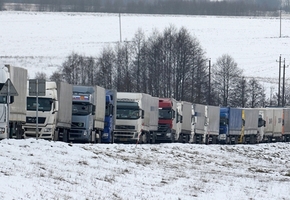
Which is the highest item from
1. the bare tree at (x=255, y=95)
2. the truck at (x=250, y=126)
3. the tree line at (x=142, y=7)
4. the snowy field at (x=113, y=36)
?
the tree line at (x=142, y=7)

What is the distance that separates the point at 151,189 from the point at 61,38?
116m

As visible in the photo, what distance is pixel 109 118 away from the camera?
4588 centimetres

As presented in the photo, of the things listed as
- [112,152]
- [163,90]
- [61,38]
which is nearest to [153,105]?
[112,152]

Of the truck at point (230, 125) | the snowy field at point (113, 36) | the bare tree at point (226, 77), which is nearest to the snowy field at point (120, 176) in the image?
the truck at point (230, 125)

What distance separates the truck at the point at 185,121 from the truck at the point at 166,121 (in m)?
2.71

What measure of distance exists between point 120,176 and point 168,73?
74556 mm

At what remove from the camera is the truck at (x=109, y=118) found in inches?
1801

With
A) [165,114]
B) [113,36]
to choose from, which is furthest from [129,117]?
[113,36]

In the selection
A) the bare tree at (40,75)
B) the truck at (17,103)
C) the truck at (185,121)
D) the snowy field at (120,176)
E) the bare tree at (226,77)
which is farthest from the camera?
the bare tree at (226,77)

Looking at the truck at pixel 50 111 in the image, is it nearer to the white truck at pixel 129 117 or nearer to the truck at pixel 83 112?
the truck at pixel 83 112

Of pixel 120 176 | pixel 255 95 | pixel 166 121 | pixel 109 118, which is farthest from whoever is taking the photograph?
pixel 255 95

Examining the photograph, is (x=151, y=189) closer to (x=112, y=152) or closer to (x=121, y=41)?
(x=112, y=152)

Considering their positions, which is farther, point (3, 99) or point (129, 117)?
point (129, 117)

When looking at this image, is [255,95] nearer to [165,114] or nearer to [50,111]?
[165,114]
